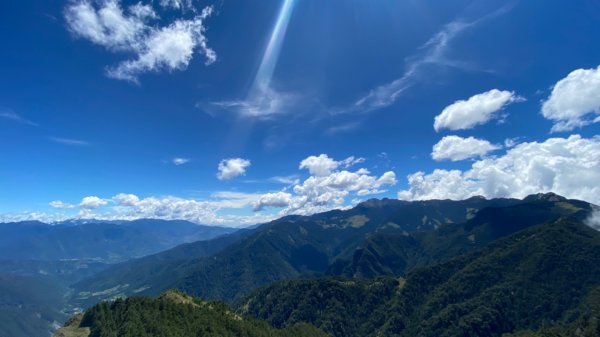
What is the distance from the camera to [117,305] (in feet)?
644

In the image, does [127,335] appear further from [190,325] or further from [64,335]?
[190,325]

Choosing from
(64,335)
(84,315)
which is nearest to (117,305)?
(84,315)

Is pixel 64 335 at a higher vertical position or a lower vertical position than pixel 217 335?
higher

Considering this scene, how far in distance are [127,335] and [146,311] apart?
92.1ft

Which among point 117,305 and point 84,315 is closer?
point 84,315

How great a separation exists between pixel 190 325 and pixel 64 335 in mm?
56985

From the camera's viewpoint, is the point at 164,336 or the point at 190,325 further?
the point at 190,325

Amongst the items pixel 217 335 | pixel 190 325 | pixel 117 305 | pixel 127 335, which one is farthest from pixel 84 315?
pixel 217 335

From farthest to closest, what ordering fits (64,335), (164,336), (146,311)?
(146,311)
(164,336)
(64,335)

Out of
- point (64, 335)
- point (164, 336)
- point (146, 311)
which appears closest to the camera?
point (64, 335)

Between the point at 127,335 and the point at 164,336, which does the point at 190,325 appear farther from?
the point at 127,335

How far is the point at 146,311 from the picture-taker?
188m

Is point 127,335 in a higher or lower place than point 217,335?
higher

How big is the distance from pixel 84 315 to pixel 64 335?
64.2ft
